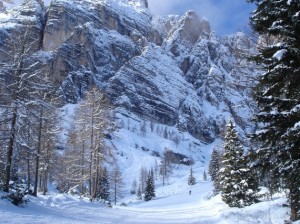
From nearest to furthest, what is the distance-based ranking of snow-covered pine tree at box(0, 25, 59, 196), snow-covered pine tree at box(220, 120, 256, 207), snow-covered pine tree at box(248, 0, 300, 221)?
snow-covered pine tree at box(248, 0, 300, 221) < snow-covered pine tree at box(0, 25, 59, 196) < snow-covered pine tree at box(220, 120, 256, 207)

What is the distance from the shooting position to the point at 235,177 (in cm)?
3036

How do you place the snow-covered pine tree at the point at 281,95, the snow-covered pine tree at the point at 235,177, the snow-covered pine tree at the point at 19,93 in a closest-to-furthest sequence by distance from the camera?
the snow-covered pine tree at the point at 281,95, the snow-covered pine tree at the point at 19,93, the snow-covered pine tree at the point at 235,177

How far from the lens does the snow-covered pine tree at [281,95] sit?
9781 millimetres

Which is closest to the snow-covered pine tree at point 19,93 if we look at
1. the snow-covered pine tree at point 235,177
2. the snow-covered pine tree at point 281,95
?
the snow-covered pine tree at point 281,95

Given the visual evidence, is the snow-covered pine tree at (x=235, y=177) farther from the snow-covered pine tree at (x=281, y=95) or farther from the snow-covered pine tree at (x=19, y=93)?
the snow-covered pine tree at (x=281, y=95)

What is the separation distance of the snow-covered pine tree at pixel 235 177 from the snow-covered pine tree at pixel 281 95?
59.9 ft

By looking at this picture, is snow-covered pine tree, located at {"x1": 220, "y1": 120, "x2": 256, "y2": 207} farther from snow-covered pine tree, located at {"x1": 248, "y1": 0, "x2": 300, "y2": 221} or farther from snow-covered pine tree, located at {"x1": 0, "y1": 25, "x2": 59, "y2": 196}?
snow-covered pine tree, located at {"x1": 248, "y1": 0, "x2": 300, "y2": 221}

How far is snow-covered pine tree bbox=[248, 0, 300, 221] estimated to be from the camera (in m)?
9.78

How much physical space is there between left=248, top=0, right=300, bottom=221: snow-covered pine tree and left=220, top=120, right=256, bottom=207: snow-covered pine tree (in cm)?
1825

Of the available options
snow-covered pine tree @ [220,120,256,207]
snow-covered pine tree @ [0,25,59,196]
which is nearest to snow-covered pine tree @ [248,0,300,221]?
snow-covered pine tree @ [0,25,59,196]

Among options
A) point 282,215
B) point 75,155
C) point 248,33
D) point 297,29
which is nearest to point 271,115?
point 297,29

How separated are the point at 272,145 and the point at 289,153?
23.3 inches

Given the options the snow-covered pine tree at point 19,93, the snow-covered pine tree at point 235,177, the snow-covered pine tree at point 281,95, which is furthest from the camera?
the snow-covered pine tree at point 235,177

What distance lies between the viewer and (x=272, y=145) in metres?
10.6
